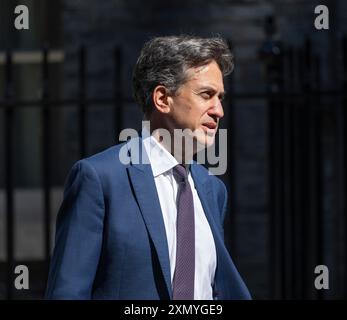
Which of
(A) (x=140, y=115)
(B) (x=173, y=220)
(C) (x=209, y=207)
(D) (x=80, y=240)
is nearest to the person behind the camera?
(D) (x=80, y=240)

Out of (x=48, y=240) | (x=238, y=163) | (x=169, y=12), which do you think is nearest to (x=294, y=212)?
(x=48, y=240)

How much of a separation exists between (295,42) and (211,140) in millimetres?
5165

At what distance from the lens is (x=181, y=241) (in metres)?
3.68

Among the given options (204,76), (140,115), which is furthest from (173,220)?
(140,115)

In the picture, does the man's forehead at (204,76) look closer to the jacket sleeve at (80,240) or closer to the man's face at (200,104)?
the man's face at (200,104)

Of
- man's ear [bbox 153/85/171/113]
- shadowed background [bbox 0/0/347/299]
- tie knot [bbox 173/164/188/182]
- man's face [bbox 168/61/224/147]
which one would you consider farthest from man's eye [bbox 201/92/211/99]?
shadowed background [bbox 0/0/347/299]

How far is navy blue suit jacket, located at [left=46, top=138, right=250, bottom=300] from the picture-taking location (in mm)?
3572

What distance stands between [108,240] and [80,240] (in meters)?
0.08

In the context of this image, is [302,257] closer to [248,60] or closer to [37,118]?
[248,60]

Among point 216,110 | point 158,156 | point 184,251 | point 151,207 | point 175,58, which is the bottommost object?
point 184,251

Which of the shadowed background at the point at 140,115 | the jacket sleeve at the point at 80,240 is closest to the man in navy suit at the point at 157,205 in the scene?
the jacket sleeve at the point at 80,240

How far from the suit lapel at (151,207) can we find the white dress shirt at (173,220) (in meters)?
0.04

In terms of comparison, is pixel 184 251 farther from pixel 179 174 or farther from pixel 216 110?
pixel 216 110

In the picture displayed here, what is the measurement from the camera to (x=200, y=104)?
12.3 ft
